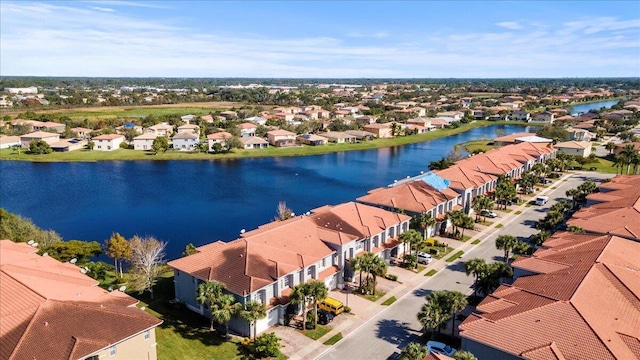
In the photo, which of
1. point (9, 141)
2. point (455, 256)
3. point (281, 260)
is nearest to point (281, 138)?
point (9, 141)

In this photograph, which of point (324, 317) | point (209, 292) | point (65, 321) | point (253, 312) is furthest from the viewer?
point (324, 317)

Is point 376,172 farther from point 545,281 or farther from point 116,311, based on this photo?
point 116,311

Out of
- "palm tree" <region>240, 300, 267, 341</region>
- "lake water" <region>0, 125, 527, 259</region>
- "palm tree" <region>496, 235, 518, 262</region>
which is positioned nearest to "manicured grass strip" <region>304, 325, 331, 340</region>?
"palm tree" <region>240, 300, 267, 341</region>

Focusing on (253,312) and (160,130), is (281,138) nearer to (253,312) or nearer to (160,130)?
(160,130)

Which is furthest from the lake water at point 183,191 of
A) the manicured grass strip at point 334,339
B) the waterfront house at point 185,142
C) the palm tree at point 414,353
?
the palm tree at point 414,353

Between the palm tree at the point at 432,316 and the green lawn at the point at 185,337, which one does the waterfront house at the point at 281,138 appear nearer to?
the green lawn at the point at 185,337

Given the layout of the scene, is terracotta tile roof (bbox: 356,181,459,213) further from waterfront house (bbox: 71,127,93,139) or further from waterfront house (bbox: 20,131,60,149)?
waterfront house (bbox: 71,127,93,139)
